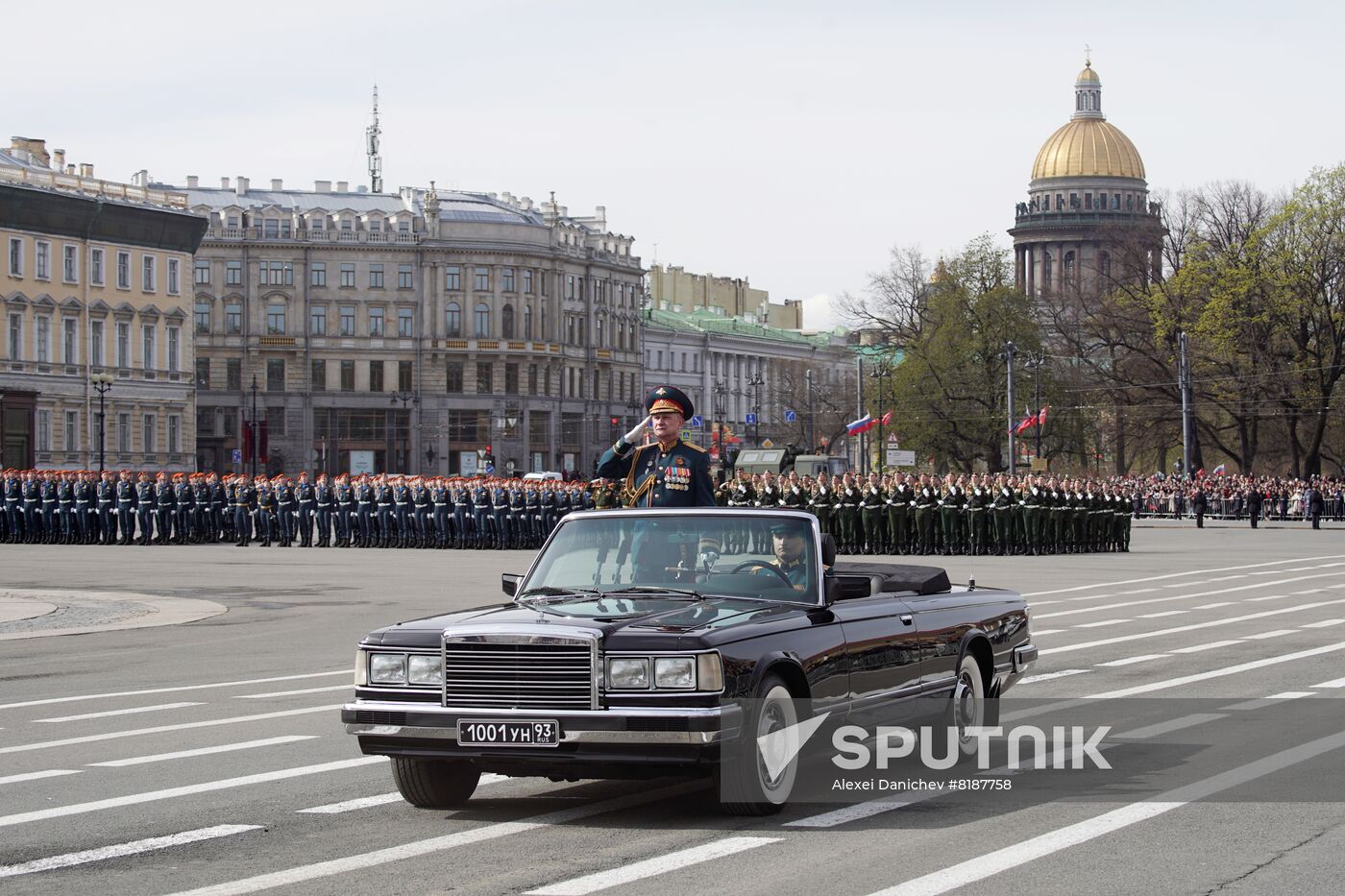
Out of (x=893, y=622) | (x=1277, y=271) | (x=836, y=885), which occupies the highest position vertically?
(x=1277, y=271)

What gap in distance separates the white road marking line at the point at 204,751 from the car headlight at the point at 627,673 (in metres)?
3.92

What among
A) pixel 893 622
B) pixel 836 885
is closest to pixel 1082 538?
pixel 893 622

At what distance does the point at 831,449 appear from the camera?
139375 millimetres

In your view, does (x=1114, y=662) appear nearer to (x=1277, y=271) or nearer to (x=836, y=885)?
(x=836, y=885)

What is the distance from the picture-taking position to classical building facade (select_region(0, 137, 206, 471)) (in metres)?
82.6

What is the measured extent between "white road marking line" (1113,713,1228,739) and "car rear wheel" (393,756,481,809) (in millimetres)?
4574

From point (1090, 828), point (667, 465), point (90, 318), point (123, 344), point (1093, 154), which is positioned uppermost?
point (1093, 154)

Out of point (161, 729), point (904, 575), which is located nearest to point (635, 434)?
point (904, 575)

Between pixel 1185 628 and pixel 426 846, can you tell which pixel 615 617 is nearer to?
pixel 426 846

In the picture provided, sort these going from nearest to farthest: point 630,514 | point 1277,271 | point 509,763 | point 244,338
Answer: point 509,763
point 630,514
point 1277,271
point 244,338

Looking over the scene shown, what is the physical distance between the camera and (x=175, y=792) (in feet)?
33.7

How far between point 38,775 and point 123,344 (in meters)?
82.9

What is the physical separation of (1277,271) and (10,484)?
5416cm

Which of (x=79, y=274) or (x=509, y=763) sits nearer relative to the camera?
(x=509, y=763)
